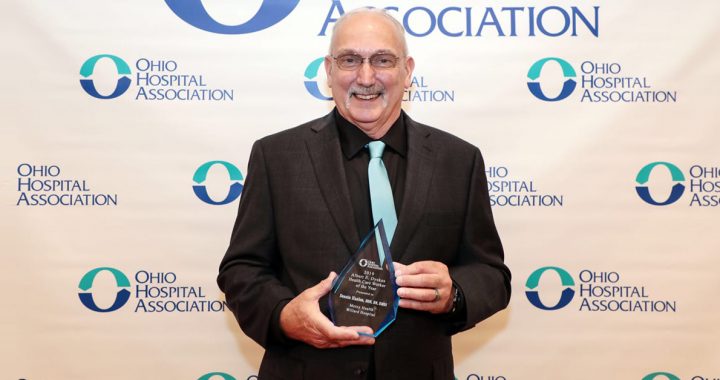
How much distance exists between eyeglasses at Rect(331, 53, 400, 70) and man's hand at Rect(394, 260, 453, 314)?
2.21ft

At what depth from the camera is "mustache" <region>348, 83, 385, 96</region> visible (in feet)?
6.57

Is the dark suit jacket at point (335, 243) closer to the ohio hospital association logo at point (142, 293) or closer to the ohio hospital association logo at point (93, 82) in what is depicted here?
the ohio hospital association logo at point (142, 293)

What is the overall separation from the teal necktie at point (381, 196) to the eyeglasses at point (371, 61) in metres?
0.30

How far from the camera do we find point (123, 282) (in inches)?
116

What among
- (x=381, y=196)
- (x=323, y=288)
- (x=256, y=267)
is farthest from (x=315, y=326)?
(x=381, y=196)

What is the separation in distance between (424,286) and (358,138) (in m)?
0.58

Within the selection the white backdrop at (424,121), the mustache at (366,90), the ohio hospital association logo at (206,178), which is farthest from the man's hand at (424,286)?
the ohio hospital association logo at (206,178)

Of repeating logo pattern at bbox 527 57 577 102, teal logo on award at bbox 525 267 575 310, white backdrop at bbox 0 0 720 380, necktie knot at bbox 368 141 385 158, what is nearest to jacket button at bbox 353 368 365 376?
necktie knot at bbox 368 141 385 158

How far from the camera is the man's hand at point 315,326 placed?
166 centimetres

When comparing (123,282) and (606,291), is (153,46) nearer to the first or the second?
(123,282)

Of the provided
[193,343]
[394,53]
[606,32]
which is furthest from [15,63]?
[606,32]

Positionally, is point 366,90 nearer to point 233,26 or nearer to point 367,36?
point 367,36

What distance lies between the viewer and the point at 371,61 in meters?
2.01

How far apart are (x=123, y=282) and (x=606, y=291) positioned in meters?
2.33
